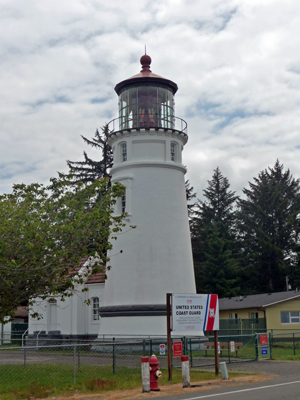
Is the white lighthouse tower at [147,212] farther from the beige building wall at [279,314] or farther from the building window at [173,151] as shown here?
the beige building wall at [279,314]

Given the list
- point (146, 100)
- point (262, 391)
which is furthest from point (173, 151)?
point (262, 391)

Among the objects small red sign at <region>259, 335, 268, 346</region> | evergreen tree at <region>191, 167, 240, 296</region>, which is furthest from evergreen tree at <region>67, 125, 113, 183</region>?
small red sign at <region>259, 335, 268, 346</region>

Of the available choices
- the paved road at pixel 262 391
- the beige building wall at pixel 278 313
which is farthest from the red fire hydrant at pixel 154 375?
the beige building wall at pixel 278 313

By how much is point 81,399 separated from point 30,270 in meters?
3.84

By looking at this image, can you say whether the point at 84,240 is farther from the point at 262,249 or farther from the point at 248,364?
the point at 262,249

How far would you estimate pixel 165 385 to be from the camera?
14883 mm

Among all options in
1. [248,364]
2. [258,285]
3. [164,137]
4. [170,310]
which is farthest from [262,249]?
[170,310]

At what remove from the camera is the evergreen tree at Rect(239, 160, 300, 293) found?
56.2 m

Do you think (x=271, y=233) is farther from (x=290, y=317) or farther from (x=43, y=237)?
(x=43, y=237)

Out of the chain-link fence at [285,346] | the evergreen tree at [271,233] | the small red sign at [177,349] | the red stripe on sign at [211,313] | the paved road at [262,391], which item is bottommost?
the chain-link fence at [285,346]

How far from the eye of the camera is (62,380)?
50.0ft

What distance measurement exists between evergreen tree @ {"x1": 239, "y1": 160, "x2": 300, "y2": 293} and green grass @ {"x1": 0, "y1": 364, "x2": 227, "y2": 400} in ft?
130

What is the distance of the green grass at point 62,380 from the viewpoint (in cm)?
1372

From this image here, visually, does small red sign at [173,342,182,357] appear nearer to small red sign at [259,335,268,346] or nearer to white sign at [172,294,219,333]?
white sign at [172,294,219,333]
